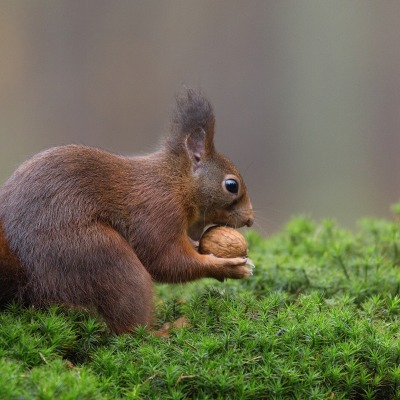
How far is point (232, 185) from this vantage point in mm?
4203

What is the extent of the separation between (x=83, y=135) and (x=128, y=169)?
411cm

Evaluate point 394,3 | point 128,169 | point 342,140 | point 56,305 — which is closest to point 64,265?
point 56,305

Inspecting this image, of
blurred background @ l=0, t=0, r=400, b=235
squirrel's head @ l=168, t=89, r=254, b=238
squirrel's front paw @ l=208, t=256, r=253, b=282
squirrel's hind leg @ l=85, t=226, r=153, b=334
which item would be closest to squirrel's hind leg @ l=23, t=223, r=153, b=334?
squirrel's hind leg @ l=85, t=226, r=153, b=334

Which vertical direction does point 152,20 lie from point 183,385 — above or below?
above

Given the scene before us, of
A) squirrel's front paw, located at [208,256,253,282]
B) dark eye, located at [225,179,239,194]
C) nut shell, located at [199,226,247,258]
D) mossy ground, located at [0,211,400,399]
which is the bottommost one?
mossy ground, located at [0,211,400,399]

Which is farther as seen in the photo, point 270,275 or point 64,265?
point 270,275

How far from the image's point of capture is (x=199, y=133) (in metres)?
4.19

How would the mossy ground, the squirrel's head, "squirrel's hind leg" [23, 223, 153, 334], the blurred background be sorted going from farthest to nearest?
the blurred background < the squirrel's head < "squirrel's hind leg" [23, 223, 153, 334] < the mossy ground

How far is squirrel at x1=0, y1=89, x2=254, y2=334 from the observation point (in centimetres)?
342

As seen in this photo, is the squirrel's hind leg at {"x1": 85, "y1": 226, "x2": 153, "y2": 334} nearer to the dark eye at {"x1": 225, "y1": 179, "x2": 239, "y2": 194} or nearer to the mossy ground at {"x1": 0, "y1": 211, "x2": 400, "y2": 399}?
the mossy ground at {"x1": 0, "y1": 211, "x2": 400, "y2": 399}

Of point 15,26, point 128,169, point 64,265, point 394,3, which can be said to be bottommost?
point 64,265

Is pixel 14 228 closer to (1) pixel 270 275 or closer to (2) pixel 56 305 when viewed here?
(2) pixel 56 305

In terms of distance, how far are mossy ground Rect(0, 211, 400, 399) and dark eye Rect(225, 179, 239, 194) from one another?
60cm

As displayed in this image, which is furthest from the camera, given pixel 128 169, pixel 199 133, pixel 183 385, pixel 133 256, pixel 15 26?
pixel 15 26
